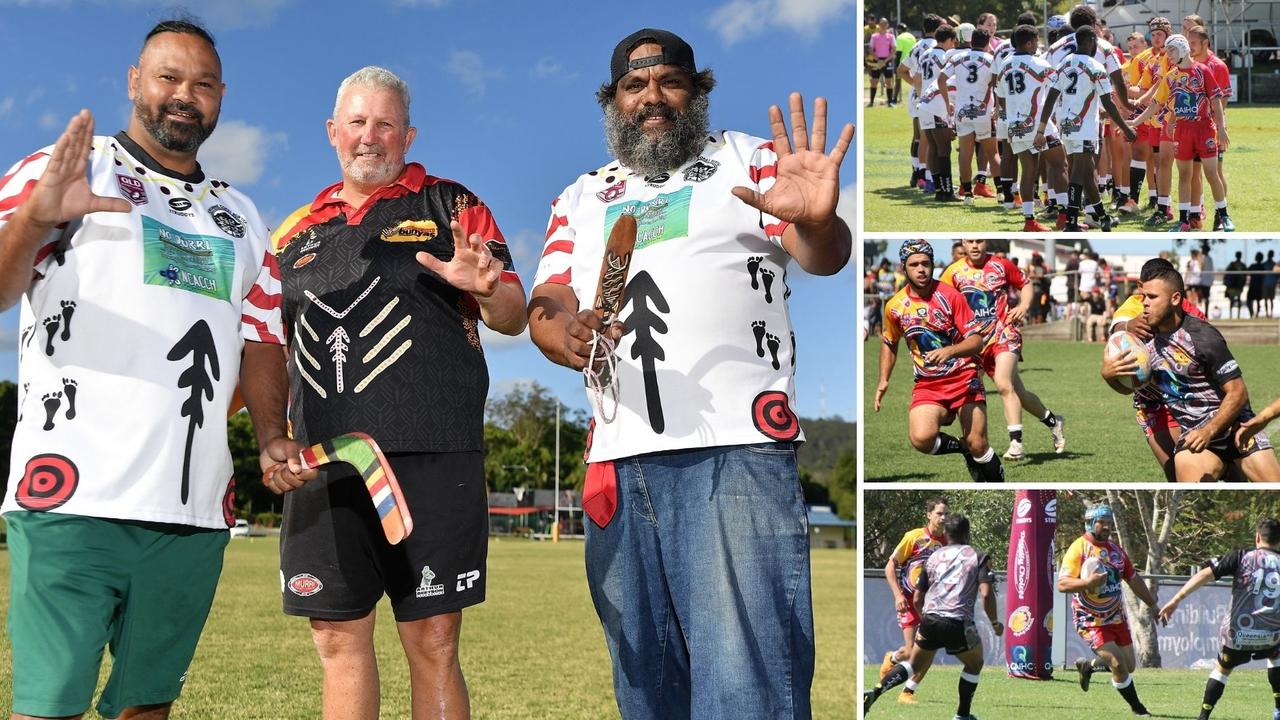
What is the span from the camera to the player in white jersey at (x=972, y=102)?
359 inches

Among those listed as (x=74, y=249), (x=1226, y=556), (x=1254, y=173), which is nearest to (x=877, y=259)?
(x=1226, y=556)

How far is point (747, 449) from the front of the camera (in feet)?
11.2

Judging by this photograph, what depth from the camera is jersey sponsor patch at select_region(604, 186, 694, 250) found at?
3555mm

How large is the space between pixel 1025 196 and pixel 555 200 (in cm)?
542

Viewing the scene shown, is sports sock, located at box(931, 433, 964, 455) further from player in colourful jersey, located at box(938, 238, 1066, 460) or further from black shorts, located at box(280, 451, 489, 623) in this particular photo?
black shorts, located at box(280, 451, 489, 623)

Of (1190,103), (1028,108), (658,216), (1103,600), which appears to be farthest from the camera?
(1028,108)

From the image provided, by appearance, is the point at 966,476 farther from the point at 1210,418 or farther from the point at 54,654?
the point at 54,654

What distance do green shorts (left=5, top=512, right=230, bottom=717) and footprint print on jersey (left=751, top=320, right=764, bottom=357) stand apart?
163 centimetres

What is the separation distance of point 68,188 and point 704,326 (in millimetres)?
1718

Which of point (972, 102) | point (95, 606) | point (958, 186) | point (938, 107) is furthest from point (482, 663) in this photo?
point (95, 606)

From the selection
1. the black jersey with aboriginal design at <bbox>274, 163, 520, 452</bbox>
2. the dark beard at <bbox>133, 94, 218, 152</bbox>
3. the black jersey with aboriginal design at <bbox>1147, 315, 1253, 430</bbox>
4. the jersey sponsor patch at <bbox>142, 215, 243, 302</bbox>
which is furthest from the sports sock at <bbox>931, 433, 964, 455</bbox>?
the dark beard at <bbox>133, 94, 218, 152</bbox>

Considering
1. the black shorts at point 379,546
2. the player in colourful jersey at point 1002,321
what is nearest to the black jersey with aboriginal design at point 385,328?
the black shorts at point 379,546

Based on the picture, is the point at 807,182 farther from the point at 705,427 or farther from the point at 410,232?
the point at 410,232

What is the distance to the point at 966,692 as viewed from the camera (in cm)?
738
